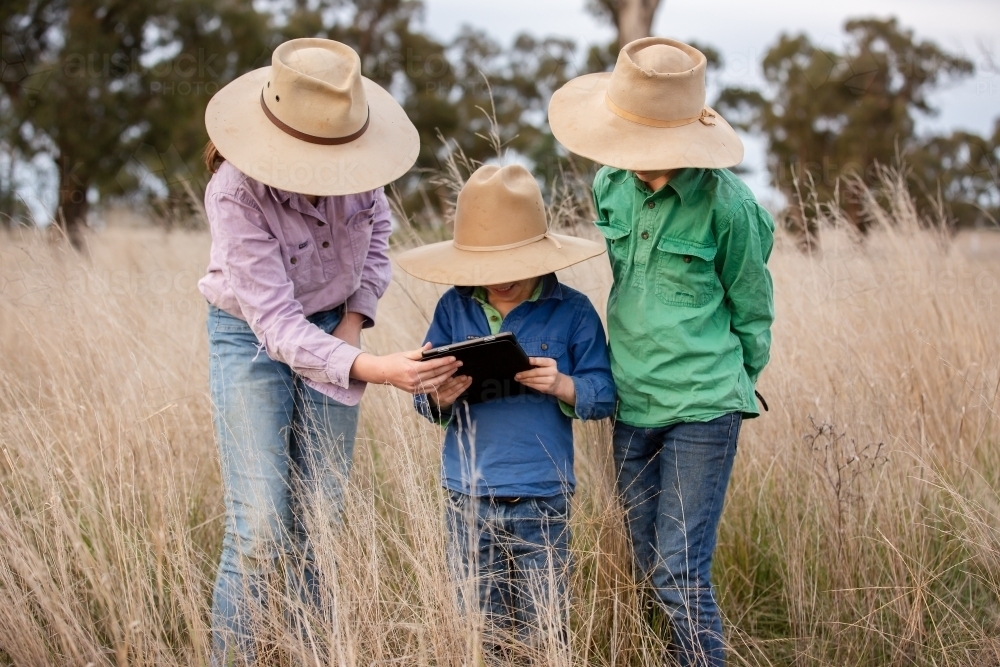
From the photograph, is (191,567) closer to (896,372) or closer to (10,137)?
(896,372)

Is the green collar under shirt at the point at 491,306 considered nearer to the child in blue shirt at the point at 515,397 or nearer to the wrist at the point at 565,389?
the child in blue shirt at the point at 515,397

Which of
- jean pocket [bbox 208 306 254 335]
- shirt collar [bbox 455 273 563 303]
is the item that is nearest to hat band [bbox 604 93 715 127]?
shirt collar [bbox 455 273 563 303]

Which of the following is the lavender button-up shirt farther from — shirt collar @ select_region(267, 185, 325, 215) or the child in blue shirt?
the child in blue shirt

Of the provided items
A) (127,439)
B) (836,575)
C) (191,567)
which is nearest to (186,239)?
(127,439)

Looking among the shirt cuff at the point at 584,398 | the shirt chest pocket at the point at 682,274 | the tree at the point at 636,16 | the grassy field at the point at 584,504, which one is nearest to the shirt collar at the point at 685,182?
the shirt chest pocket at the point at 682,274

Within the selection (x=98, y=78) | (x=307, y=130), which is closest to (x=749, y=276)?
(x=307, y=130)

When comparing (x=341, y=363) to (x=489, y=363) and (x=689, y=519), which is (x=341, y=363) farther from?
(x=689, y=519)

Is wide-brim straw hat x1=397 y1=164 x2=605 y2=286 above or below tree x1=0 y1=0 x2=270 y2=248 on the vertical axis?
above

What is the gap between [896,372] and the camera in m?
3.81

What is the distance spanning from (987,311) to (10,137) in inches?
521

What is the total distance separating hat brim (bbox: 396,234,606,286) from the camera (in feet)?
7.95

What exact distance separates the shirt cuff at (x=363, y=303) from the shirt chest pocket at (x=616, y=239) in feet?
2.56

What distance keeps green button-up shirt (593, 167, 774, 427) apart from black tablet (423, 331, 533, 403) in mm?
333

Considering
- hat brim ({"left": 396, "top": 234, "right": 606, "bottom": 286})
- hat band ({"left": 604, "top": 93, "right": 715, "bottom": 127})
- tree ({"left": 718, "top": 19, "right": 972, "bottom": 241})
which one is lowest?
tree ({"left": 718, "top": 19, "right": 972, "bottom": 241})
